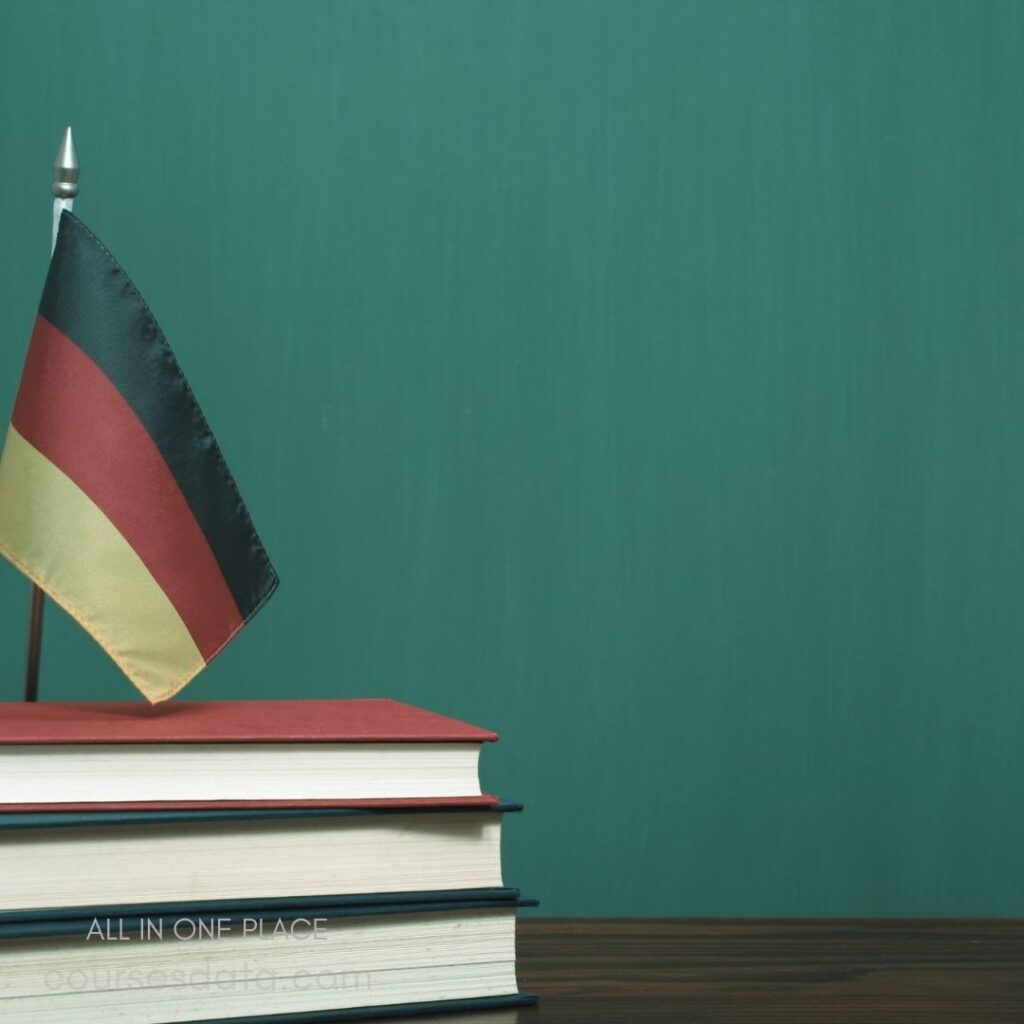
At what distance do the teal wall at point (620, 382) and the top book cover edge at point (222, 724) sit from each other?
55cm

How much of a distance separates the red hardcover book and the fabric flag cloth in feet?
0.23

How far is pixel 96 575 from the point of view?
73 centimetres

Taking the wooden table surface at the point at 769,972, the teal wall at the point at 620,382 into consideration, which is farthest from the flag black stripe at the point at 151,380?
the teal wall at the point at 620,382

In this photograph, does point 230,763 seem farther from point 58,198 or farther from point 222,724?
point 58,198

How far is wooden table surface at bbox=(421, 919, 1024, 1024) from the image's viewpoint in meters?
0.68

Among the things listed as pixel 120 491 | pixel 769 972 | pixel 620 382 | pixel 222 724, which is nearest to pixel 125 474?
pixel 120 491

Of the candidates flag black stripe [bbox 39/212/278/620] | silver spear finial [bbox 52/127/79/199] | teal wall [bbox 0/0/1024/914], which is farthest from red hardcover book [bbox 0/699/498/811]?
teal wall [bbox 0/0/1024/914]

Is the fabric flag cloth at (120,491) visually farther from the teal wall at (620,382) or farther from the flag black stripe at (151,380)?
the teal wall at (620,382)

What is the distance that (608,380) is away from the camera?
1330 millimetres

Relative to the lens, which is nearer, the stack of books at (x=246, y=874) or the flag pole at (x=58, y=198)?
the stack of books at (x=246, y=874)

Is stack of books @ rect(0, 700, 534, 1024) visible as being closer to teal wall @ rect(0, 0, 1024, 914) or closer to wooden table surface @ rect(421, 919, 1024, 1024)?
wooden table surface @ rect(421, 919, 1024, 1024)

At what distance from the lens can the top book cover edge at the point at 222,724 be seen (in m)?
0.60

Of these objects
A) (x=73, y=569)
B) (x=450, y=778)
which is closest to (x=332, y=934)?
(x=450, y=778)

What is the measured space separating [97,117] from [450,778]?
0.91 meters
